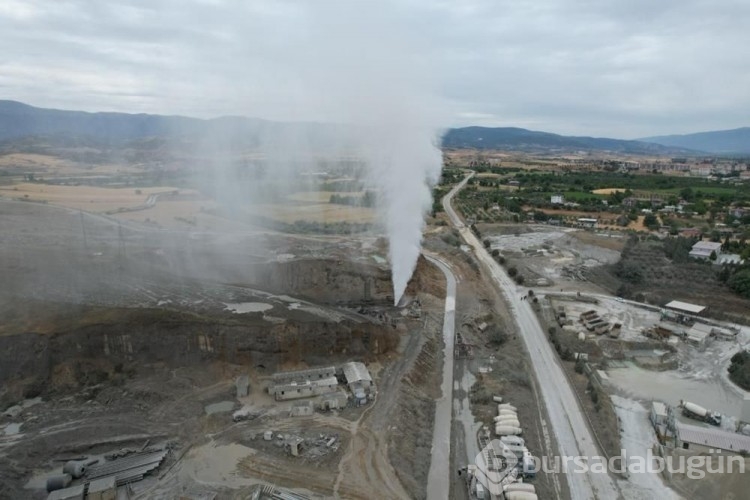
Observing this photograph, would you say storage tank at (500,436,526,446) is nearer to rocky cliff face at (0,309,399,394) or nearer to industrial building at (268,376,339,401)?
industrial building at (268,376,339,401)

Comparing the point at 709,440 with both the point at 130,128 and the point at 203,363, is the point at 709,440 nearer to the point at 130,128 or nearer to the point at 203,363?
the point at 203,363

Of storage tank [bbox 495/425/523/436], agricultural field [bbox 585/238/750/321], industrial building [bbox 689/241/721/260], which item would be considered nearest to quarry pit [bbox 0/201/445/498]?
storage tank [bbox 495/425/523/436]

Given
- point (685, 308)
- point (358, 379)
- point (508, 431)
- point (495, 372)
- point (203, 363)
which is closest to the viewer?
point (508, 431)

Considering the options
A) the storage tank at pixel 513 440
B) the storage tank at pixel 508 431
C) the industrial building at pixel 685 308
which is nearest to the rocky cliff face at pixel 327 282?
the storage tank at pixel 508 431

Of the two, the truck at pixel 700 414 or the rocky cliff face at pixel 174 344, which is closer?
the truck at pixel 700 414

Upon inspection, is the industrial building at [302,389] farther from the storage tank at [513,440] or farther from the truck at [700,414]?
the truck at [700,414]

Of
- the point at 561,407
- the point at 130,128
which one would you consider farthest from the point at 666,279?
the point at 130,128
